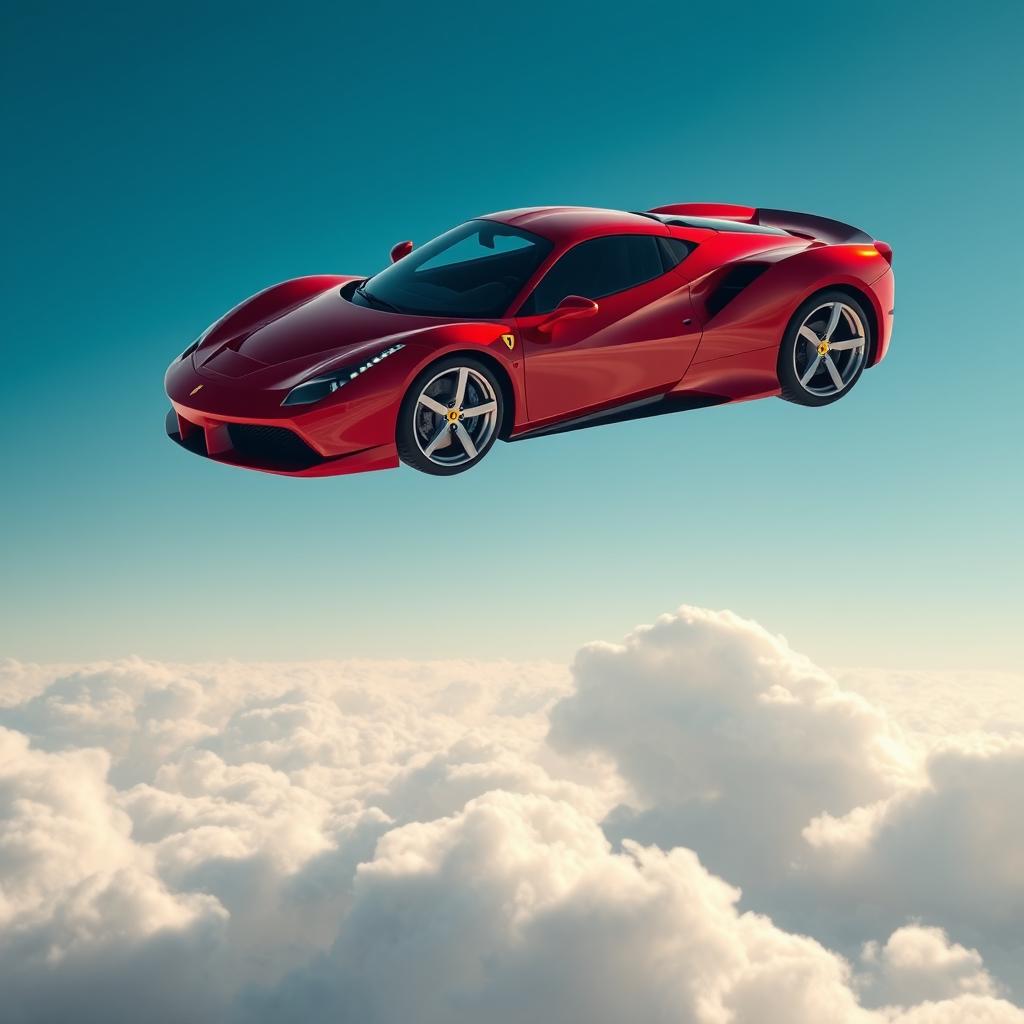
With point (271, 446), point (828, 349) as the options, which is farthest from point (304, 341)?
point (828, 349)

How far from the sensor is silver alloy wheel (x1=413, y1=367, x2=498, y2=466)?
8.03 meters

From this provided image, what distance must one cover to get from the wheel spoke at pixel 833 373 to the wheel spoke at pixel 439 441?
3.94 metres

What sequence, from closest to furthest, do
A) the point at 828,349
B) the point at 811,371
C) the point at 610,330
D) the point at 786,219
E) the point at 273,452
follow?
the point at 273,452 → the point at 610,330 → the point at 811,371 → the point at 828,349 → the point at 786,219

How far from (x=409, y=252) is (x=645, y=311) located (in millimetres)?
3062

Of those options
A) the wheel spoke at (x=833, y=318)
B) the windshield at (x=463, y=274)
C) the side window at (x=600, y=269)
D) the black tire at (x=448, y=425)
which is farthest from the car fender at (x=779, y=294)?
the black tire at (x=448, y=425)

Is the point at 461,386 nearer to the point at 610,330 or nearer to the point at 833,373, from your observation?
the point at 610,330

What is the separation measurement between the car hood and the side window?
1.03 m

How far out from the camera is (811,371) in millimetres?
9898

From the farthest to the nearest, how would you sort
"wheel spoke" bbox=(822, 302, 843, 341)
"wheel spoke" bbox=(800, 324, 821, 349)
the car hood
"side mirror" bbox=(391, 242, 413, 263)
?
1. "side mirror" bbox=(391, 242, 413, 263)
2. "wheel spoke" bbox=(822, 302, 843, 341)
3. "wheel spoke" bbox=(800, 324, 821, 349)
4. the car hood

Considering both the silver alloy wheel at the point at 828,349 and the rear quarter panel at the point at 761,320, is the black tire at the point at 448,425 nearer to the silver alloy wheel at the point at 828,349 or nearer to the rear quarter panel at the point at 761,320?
the rear quarter panel at the point at 761,320

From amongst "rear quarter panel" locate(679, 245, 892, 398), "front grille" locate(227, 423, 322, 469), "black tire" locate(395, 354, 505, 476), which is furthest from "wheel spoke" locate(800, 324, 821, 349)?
"front grille" locate(227, 423, 322, 469)

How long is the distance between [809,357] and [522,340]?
10.4ft

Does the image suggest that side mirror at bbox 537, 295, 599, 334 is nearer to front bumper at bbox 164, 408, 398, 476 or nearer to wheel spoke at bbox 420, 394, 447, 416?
wheel spoke at bbox 420, 394, 447, 416

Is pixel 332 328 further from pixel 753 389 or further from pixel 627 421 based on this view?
pixel 753 389
